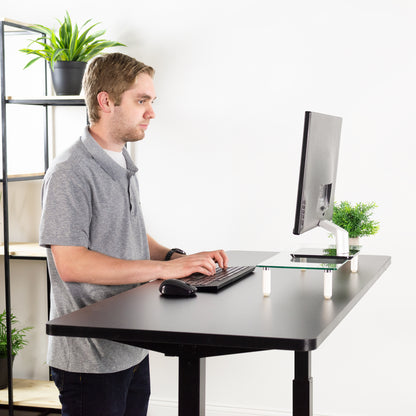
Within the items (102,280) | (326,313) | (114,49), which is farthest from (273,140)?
(326,313)

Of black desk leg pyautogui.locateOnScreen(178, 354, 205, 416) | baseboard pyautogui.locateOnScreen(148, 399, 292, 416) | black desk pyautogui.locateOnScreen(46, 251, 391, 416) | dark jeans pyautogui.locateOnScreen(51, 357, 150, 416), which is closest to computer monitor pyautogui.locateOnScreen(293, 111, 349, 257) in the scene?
black desk pyautogui.locateOnScreen(46, 251, 391, 416)

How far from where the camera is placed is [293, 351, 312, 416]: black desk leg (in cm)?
177

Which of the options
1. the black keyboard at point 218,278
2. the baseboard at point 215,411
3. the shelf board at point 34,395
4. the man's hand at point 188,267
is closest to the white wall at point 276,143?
the baseboard at point 215,411

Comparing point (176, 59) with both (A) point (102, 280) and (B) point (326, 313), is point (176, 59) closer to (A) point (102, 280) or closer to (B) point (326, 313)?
(A) point (102, 280)

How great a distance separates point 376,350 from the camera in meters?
3.30

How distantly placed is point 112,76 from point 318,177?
678 mm

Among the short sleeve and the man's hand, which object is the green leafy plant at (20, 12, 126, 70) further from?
the man's hand

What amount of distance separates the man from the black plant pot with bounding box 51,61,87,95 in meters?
1.22

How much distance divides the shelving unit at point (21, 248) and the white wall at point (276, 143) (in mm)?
295

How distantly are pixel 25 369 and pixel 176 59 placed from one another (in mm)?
1840

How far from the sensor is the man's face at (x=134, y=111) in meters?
2.10

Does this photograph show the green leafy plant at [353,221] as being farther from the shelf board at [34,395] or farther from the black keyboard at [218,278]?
the shelf board at [34,395]

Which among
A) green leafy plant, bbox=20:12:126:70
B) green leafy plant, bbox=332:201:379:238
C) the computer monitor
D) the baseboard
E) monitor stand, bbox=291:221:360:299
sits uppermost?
green leafy plant, bbox=20:12:126:70

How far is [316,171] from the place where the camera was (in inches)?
81.4
